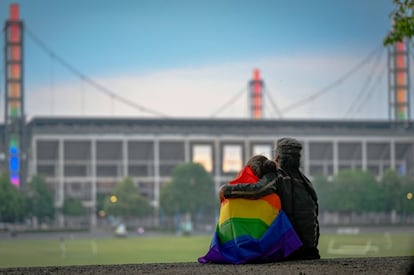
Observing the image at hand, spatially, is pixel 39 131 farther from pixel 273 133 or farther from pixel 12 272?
pixel 12 272

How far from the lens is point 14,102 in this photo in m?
181

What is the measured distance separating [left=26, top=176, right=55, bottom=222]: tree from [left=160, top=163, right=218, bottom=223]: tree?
51.5 ft

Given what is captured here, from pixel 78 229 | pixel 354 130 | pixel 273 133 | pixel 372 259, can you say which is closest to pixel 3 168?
pixel 78 229

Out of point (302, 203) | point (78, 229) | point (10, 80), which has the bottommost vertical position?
point (78, 229)

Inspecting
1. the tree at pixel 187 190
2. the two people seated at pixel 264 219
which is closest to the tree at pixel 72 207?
the tree at pixel 187 190

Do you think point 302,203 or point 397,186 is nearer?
point 302,203

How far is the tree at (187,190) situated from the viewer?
161750 millimetres

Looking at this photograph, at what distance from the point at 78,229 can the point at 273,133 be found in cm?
5322

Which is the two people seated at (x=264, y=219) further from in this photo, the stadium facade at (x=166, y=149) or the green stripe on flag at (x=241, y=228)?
the stadium facade at (x=166, y=149)

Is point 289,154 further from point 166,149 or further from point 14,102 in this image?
point 166,149

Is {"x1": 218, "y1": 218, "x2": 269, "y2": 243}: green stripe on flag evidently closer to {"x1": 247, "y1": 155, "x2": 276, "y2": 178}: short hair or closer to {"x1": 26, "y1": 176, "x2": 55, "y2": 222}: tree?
{"x1": 247, "y1": 155, "x2": 276, "y2": 178}: short hair

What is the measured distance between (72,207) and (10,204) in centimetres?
1603

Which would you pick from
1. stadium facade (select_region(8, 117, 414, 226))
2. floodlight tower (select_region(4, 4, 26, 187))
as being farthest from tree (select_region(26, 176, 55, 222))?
stadium facade (select_region(8, 117, 414, 226))

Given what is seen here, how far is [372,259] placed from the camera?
14.1 m
